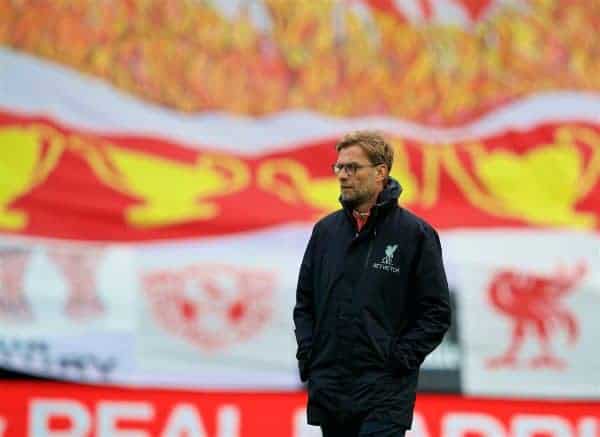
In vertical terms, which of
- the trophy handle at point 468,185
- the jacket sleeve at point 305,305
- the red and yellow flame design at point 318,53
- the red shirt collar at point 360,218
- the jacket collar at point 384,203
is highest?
the red and yellow flame design at point 318,53

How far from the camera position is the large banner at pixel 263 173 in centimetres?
516

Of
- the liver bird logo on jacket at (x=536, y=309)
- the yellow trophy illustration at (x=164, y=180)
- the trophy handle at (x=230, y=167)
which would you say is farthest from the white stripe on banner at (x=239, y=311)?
the trophy handle at (x=230, y=167)

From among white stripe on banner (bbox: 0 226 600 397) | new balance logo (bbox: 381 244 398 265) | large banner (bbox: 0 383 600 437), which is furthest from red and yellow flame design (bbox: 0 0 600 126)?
new balance logo (bbox: 381 244 398 265)

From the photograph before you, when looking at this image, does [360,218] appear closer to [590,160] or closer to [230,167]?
[230,167]

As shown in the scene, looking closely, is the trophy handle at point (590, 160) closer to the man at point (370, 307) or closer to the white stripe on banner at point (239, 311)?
the white stripe on banner at point (239, 311)

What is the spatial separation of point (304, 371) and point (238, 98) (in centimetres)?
213

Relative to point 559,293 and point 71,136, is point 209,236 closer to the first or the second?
point 71,136

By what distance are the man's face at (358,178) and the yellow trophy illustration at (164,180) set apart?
187 cm

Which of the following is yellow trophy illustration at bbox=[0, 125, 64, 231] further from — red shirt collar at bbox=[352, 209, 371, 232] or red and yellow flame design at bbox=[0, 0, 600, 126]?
red shirt collar at bbox=[352, 209, 371, 232]

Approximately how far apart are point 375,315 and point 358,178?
0.37 metres

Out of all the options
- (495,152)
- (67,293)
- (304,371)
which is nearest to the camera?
(304,371)

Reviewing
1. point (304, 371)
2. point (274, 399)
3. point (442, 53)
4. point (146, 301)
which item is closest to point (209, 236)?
point (146, 301)

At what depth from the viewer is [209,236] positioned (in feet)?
17.3

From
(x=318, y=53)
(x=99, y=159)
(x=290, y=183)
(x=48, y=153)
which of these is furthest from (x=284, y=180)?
(x=48, y=153)
